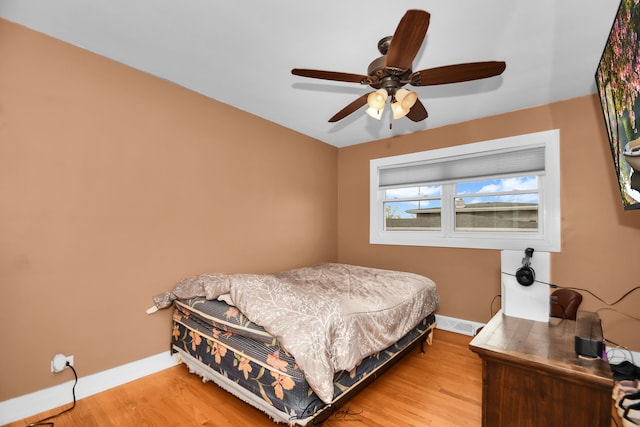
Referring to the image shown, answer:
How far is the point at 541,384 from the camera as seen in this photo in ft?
3.48

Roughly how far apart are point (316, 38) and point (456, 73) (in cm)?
94

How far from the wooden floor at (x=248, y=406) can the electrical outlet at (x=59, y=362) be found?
253 mm

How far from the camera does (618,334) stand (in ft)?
8.30

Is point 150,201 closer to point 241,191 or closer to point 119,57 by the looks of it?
point 241,191

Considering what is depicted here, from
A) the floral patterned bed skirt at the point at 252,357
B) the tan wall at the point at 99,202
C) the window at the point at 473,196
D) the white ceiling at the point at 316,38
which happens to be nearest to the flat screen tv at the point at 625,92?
the white ceiling at the point at 316,38

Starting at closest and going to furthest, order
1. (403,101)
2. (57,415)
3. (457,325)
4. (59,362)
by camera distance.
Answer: (403,101)
(57,415)
(59,362)
(457,325)

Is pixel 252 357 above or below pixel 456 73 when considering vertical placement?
below

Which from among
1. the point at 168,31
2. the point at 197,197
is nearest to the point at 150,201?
the point at 197,197

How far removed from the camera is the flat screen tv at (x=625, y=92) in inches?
45.1

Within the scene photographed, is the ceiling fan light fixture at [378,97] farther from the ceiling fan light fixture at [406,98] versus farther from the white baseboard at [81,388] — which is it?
the white baseboard at [81,388]

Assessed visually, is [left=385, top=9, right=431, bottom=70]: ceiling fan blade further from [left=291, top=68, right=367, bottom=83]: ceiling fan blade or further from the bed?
the bed

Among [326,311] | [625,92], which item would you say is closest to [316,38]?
[625,92]

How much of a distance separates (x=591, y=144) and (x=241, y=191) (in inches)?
136

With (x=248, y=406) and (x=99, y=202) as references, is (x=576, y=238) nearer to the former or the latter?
(x=248, y=406)
